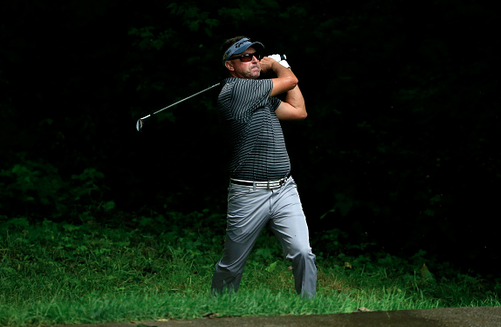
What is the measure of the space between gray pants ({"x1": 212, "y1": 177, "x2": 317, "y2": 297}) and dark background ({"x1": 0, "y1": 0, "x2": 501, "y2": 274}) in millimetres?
3801

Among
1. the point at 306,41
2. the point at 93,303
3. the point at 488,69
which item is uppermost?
the point at 306,41

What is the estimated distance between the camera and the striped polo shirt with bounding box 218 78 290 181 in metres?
4.40

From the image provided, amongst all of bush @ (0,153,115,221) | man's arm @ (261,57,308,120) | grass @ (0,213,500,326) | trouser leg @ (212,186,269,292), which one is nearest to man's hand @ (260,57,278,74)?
man's arm @ (261,57,308,120)

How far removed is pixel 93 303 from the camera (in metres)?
3.55

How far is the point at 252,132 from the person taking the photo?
14.5 feet

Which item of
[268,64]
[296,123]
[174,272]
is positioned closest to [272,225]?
[268,64]

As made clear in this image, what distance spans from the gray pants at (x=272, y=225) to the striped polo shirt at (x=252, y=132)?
12 centimetres

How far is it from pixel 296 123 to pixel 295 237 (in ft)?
17.8

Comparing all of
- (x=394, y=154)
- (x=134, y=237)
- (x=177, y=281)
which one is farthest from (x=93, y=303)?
(x=394, y=154)

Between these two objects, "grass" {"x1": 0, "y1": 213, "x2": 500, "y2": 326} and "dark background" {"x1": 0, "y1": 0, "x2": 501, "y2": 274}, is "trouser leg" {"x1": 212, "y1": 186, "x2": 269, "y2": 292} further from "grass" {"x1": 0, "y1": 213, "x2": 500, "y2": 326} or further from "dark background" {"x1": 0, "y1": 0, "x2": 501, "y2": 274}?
"dark background" {"x1": 0, "y1": 0, "x2": 501, "y2": 274}

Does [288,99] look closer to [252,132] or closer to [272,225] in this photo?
[252,132]

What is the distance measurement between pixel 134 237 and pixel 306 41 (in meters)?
3.61

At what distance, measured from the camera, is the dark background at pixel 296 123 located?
26.3ft

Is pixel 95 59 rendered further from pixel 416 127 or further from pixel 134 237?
pixel 416 127
